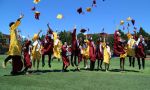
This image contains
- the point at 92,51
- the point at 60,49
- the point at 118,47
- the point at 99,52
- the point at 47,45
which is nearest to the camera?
the point at 47,45

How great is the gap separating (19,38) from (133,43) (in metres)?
8.89

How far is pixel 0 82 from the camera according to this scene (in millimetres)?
15812

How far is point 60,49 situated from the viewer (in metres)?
23.7

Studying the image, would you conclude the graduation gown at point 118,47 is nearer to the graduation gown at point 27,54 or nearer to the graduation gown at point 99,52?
the graduation gown at point 99,52

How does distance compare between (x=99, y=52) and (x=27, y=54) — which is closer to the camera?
(x=27, y=54)

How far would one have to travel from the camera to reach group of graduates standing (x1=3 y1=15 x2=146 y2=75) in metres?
19.5

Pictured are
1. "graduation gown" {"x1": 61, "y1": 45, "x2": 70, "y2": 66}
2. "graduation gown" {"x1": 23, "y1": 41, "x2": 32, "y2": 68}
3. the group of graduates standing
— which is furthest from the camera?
"graduation gown" {"x1": 61, "y1": 45, "x2": 70, "y2": 66}

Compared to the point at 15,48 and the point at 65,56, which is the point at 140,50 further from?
the point at 15,48

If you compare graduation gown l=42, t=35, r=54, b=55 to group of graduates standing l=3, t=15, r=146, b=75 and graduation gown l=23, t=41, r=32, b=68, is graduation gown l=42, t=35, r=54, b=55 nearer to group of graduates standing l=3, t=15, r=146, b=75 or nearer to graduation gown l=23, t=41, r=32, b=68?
group of graduates standing l=3, t=15, r=146, b=75

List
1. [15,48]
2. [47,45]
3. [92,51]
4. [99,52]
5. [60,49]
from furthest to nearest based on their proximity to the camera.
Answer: [92,51] < [99,52] < [60,49] < [47,45] < [15,48]

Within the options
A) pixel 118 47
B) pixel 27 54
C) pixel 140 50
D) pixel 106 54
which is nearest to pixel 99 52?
pixel 106 54

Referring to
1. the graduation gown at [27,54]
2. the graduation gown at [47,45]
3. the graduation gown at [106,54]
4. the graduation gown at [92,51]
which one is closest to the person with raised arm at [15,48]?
the graduation gown at [27,54]

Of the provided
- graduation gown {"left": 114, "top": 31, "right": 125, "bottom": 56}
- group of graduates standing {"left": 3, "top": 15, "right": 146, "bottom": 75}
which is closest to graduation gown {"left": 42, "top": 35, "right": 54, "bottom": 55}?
group of graduates standing {"left": 3, "top": 15, "right": 146, "bottom": 75}

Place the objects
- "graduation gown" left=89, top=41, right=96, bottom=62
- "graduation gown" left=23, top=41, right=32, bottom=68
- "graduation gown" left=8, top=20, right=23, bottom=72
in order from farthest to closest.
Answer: "graduation gown" left=89, top=41, right=96, bottom=62
"graduation gown" left=23, top=41, right=32, bottom=68
"graduation gown" left=8, top=20, right=23, bottom=72
